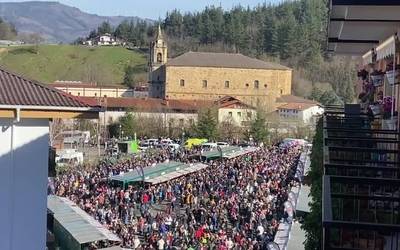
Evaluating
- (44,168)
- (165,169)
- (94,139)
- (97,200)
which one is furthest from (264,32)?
(44,168)

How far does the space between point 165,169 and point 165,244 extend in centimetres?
1442

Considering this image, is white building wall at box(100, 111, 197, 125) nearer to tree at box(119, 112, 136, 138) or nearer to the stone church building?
tree at box(119, 112, 136, 138)

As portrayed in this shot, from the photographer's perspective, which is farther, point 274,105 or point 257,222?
point 274,105

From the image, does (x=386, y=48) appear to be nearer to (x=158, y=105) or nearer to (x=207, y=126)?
(x=207, y=126)

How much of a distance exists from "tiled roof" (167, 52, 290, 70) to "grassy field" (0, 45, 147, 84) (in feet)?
63.8

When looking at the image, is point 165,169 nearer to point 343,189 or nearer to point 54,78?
point 343,189

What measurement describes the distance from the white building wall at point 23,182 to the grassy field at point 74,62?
10117 cm

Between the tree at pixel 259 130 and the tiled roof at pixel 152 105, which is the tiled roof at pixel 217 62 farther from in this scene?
the tree at pixel 259 130

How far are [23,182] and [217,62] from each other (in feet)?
274

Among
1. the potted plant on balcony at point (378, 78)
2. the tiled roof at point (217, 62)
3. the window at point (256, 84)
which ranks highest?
the tiled roof at point (217, 62)

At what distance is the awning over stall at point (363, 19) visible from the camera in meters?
Result: 7.36

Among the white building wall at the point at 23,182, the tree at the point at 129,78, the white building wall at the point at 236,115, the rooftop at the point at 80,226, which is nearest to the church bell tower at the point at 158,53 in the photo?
the tree at the point at 129,78

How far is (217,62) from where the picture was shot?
91.2 metres

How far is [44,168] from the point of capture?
27.6ft
